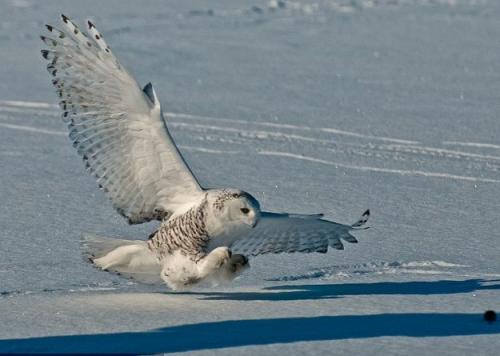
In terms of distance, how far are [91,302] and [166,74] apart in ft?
16.8

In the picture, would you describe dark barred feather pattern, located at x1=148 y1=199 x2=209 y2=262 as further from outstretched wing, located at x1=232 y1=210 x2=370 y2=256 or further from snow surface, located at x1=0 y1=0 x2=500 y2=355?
outstretched wing, located at x1=232 y1=210 x2=370 y2=256

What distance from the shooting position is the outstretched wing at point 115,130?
4246 mm

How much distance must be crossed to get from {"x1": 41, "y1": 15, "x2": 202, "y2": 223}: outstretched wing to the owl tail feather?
0.19 metres

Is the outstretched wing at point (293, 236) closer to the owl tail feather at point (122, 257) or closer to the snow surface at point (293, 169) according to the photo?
the snow surface at point (293, 169)

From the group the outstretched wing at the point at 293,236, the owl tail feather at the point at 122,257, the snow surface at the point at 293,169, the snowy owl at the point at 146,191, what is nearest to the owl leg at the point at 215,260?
the snowy owl at the point at 146,191

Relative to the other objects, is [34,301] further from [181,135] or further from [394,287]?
[181,135]

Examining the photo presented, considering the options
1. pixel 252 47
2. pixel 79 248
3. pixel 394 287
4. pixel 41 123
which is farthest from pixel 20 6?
pixel 394 287

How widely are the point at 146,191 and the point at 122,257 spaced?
0.26 meters

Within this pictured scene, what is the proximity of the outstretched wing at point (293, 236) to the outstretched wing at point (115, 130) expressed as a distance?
12.2 inches

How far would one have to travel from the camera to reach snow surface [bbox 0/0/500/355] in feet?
12.1

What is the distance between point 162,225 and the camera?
4.34 m

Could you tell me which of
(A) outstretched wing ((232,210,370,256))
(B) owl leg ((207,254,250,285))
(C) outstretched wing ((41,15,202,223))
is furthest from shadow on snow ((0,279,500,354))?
(C) outstretched wing ((41,15,202,223))

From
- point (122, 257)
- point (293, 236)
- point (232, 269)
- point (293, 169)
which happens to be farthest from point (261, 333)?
point (293, 169)

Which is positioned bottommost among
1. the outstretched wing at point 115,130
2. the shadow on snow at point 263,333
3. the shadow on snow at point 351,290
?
the shadow on snow at point 351,290
